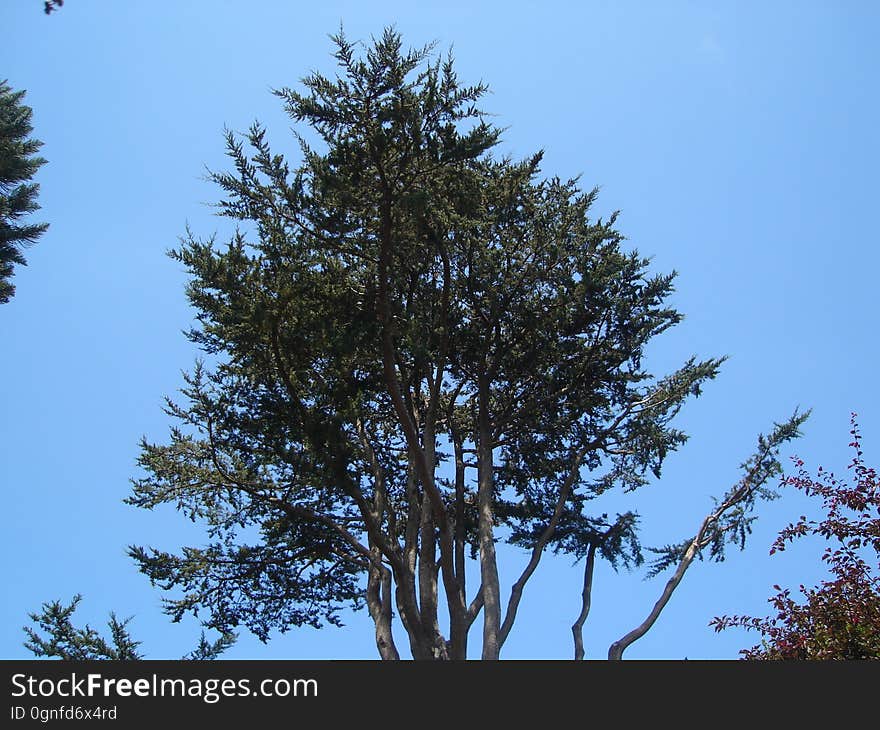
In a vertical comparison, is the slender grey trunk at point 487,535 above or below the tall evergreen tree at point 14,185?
below

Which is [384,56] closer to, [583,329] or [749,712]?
[583,329]

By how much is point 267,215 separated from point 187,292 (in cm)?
190

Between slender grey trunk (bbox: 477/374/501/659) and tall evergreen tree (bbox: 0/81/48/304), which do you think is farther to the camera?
tall evergreen tree (bbox: 0/81/48/304)

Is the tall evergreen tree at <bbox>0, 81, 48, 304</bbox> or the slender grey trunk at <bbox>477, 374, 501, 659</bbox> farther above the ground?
the tall evergreen tree at <bbox>0, 81, 48, 304</bbox>

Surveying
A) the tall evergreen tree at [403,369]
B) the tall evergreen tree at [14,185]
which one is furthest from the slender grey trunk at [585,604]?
the tall evergreen tree at [14,185]

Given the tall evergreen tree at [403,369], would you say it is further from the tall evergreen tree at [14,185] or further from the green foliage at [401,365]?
the tall evergreen tree at [14,185]

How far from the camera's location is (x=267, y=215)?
47.4 feet

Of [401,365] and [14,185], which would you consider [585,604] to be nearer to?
[401,365]

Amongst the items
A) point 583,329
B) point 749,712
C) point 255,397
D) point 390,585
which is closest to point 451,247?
point 583,329

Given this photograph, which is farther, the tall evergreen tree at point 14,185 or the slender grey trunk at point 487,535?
the tall evergreen tree at point 14,185

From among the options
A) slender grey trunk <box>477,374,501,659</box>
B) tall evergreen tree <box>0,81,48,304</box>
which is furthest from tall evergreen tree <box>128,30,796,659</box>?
tall evergreen tree <box>0,81,48,304</box>

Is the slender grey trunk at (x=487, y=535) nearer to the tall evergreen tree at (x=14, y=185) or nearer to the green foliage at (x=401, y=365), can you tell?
the green foliage at (x=401, y=365)

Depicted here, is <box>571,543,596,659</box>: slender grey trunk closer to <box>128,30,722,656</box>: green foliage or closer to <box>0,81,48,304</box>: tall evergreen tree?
<box>128,30,722,656</box>: green foliage

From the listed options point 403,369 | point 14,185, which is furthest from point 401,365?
point 14,185
